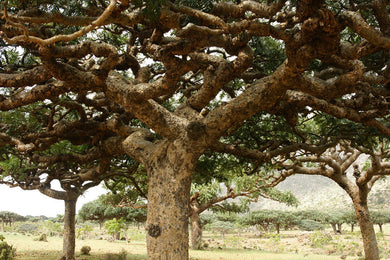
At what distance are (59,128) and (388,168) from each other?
41.4 ft

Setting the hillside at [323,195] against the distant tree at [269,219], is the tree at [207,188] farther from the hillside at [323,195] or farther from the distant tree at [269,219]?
the hillside at [323,195]

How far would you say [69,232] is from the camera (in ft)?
48.8

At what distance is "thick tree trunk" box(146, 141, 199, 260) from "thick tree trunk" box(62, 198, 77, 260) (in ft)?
35.7

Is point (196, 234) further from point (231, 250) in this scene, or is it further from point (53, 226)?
point (53, 226)

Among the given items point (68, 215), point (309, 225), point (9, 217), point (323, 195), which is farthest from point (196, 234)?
point (323, 195)

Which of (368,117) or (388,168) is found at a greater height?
(368,117)

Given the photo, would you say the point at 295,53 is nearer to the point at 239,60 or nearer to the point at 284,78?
the point at 284,78

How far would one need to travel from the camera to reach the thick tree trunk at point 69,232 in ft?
47.3

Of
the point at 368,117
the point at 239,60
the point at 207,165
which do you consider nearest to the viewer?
the point at 239,60

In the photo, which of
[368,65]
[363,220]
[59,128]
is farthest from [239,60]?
[363,220]

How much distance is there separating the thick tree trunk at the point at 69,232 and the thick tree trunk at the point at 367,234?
1356cm

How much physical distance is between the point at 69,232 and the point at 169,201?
11568 millimetres

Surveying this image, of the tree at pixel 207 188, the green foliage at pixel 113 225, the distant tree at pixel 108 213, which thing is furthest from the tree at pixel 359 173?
the distant tree at pixel 108 213

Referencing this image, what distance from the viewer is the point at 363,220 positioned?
13039mm
